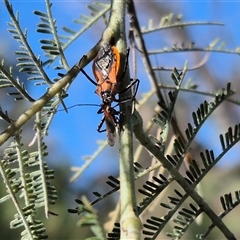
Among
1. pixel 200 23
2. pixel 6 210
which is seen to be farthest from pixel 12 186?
pixel 6 210

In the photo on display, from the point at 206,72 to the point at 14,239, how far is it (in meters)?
1.27

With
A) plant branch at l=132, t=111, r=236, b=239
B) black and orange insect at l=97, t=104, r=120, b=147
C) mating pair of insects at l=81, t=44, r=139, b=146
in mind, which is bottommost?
plant branch at l=132, t=111, r=236, b=239

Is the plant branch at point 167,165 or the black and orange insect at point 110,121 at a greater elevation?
the black and orange insect at point 110,121

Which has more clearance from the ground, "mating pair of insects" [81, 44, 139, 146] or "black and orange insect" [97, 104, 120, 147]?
"mating pair of insects" [81, 44, 139, 146]

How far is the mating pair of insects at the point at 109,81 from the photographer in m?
0.37

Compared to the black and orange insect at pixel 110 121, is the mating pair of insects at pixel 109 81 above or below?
above

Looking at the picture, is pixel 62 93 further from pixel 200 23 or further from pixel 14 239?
pixel 14 239

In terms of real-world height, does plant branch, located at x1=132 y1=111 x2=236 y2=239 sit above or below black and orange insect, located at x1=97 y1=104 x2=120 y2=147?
below

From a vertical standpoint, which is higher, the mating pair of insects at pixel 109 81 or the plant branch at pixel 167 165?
the mating pair of insects at pixel 109 81

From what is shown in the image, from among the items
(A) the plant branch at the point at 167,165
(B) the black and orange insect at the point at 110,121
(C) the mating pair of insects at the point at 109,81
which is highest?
(C) the mating pair of insects at the point at 109,81

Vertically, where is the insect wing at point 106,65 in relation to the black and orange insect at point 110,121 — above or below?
above

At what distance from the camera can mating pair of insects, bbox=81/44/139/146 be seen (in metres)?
0.37

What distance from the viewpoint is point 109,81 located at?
38 centimetres

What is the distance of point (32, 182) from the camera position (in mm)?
405
